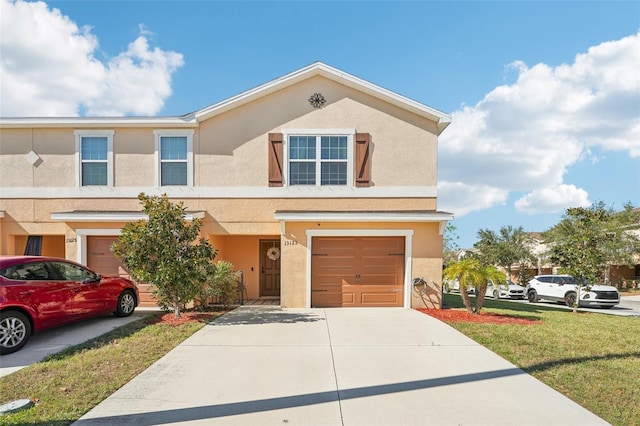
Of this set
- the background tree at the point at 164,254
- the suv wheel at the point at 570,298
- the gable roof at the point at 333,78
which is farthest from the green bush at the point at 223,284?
the suv wheel at the point at 570,298

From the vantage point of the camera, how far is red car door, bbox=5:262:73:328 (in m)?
7.07

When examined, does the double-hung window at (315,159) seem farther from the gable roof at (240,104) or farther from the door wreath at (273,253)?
the door wreath at (273,253)

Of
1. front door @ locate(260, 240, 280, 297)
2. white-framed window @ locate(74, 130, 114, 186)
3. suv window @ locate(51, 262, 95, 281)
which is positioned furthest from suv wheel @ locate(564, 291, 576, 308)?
white-framed window @ locate(74, 130, 114, 186)

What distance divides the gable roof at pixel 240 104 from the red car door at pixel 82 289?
18.6 ft

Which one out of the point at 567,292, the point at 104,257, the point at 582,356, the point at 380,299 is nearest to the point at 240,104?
the point at 104,257

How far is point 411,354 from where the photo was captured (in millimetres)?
6699

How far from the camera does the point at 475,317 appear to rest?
33.4ft

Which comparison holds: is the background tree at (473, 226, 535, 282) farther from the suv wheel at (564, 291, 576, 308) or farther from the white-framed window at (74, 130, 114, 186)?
the white-framed window at (74, 130, 114, 186)

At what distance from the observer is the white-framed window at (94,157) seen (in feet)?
40.6

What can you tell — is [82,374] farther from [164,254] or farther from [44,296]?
[164,254]

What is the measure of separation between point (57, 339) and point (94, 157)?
274 inches

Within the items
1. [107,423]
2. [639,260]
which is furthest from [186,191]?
[639,260]

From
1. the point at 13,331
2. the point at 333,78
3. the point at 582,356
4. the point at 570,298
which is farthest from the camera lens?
the point at 570,298

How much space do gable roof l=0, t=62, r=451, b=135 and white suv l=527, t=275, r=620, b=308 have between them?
1140cm
